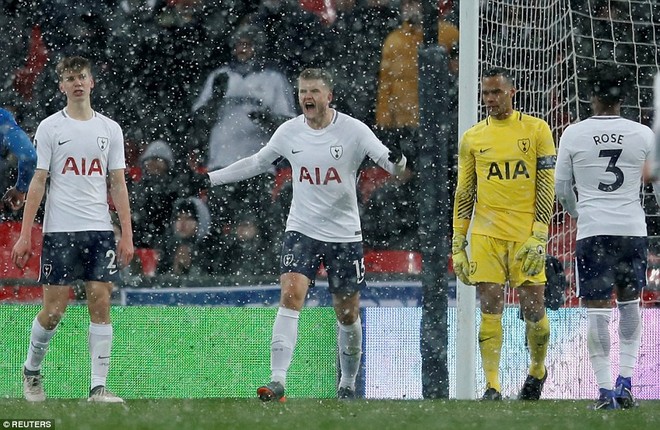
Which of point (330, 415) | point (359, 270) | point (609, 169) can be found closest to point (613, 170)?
point (609, 169)

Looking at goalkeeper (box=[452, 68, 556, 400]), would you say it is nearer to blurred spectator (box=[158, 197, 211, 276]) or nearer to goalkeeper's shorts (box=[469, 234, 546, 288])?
goalkeeper's shorts (box=[469, 234, 546, 288])

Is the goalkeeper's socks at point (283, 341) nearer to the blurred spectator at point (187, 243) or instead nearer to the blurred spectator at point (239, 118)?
the blurred spectator at point (187, 243)

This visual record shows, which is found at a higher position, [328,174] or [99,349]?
[328,174]

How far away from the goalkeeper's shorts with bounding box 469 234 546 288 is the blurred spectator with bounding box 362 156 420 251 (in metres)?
2.91

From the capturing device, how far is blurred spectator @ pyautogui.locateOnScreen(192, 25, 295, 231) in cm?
1093

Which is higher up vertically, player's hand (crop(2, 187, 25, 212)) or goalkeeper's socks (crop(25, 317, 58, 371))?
player's hand (crop(2, 187, 25, 212))

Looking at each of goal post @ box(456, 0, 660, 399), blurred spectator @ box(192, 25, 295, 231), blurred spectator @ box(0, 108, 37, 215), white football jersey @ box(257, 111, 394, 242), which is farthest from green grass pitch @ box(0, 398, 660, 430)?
blurred spectator @ box(192, 25, 295, 231)

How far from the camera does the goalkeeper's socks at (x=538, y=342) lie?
25.9 feet

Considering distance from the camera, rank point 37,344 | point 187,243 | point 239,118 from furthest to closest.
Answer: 1. point 239,118
2. point 187,243
3. point 37,344

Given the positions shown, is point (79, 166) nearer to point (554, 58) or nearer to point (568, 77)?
point (554, 58)

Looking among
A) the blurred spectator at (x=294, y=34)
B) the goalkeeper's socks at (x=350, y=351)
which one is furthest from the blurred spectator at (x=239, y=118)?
the goalkeeper's socks at (x=350, y=351)

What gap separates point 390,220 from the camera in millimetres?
10734

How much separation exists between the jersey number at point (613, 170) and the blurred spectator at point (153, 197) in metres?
4.63

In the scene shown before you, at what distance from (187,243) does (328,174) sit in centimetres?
309
